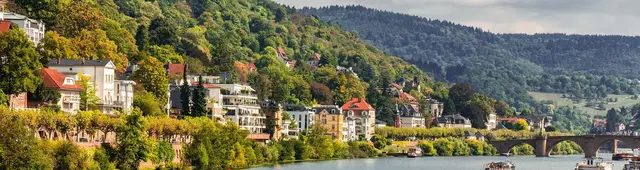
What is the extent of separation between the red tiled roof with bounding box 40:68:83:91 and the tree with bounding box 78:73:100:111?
1.22 meters

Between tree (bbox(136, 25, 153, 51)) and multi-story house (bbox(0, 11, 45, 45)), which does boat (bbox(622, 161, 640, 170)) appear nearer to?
tree (bbox(136, 25, 153, 51))

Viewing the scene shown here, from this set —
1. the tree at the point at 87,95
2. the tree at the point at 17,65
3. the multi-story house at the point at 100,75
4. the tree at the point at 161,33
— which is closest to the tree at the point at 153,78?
the multi-story house at the point at 100,75

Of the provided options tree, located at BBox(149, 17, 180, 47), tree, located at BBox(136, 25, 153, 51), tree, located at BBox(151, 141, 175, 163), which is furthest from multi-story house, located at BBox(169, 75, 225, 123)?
tree, located at BBox(151, 141, 175, 163)

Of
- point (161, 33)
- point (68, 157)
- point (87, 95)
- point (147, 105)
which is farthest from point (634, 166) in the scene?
point (68, 157)

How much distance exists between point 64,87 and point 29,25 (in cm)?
1528

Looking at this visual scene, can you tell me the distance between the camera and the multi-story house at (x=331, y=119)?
18662 cm

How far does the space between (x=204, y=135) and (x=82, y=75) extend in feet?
35.0

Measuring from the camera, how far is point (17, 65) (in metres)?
99.1

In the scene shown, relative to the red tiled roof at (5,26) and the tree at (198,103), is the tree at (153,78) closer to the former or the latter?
the tree at (198,103)

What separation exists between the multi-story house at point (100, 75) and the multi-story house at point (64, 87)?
12.1 ft

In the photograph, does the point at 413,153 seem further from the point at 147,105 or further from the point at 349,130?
the point at 147,105

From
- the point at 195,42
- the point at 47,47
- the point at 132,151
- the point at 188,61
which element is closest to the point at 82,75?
the point at 47,47

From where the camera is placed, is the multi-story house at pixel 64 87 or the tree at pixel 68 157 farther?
the multi-story house at pixel 64 87

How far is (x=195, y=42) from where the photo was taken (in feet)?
642
